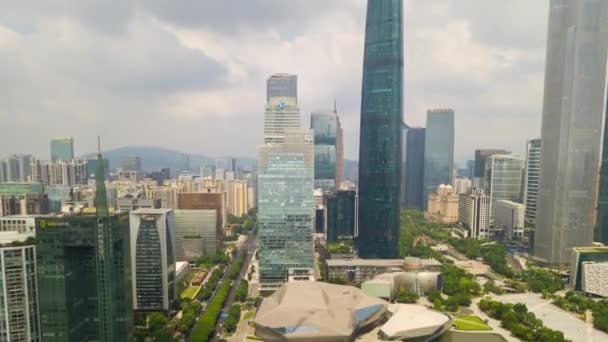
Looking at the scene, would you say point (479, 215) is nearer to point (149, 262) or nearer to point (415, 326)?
point (415, 326)

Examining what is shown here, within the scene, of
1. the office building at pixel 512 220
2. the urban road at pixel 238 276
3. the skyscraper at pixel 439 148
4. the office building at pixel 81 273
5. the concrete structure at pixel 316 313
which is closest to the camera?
the office building at pixel 81 273

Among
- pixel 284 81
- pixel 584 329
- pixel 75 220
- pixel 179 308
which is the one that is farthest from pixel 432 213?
pixel 75 220

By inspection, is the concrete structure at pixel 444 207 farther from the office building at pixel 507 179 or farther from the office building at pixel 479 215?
the office building at pixel 479 215

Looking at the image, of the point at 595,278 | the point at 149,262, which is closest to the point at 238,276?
the point at 149,262

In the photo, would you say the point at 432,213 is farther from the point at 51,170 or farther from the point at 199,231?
the point at 51,170

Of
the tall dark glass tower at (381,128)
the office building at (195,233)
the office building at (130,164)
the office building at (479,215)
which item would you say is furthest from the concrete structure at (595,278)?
the office building at (130,164)
